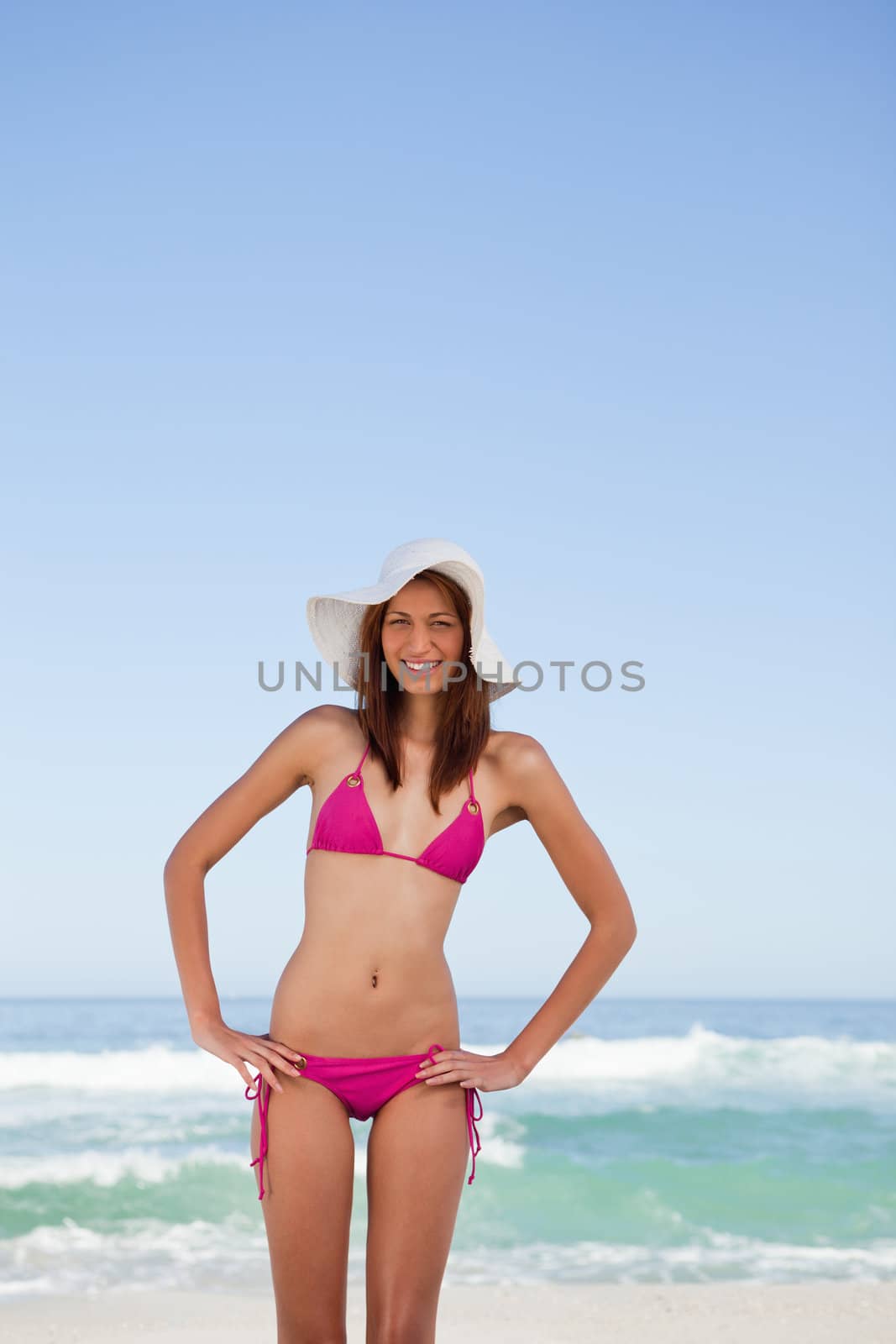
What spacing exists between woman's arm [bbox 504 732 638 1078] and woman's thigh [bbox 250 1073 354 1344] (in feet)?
1.63

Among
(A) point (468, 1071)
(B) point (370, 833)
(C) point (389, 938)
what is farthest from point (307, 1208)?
(B) point (370, 833)

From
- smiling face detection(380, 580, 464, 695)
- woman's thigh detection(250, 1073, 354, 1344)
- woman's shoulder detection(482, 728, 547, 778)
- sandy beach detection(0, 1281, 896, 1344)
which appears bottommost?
sandy beach detection(0, 1281, 896, 1344)

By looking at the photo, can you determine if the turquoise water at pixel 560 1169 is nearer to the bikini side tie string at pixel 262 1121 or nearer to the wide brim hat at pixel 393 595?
the bikini side tie string at pixel 262 1121

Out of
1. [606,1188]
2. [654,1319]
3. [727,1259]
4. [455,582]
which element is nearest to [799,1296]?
[654,1319]

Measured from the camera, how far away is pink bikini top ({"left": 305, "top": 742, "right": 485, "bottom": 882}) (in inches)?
126

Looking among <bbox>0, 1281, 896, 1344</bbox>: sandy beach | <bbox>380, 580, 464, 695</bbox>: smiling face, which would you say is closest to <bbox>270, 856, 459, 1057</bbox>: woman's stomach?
<bbox>380, 580, 464, 695</bbox>: smiling face

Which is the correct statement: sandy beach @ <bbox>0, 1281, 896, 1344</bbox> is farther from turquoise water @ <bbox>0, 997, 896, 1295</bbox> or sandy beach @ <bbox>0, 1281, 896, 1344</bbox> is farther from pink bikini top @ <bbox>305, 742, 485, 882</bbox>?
pink bikini top @ <bbox>305, 742, 485, 882</bbox>

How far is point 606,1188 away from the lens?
1075 centimetres

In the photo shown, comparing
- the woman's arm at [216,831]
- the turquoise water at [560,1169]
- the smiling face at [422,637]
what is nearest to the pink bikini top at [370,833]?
the woman's arm at [216,831]

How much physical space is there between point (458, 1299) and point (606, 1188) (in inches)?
160

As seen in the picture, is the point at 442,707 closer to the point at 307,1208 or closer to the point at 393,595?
the point at 393,595

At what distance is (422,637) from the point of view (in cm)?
335

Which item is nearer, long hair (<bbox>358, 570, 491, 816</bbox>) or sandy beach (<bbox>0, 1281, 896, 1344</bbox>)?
long hair (<bbox>358, 570, 491, 816</bbox>)

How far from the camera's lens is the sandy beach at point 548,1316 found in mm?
6211
